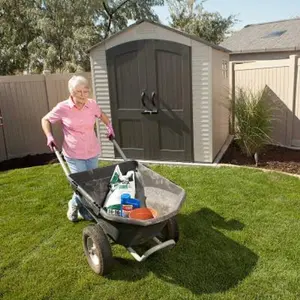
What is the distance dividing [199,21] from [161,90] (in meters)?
20.2

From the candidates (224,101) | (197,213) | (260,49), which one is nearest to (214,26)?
(260,49)

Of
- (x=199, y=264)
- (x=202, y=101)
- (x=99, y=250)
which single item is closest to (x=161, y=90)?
(x=202, y=101)

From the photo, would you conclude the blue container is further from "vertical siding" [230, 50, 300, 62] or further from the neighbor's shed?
"vertical siding" [230, 50, 300, 62]

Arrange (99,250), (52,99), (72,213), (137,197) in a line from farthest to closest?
(52,99)
(72,213)
(137,197)
(99,250)

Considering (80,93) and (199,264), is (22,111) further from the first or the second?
(199,264)

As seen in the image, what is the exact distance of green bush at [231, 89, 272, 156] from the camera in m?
5.67

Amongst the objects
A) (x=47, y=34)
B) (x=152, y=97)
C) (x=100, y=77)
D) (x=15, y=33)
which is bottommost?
(x=152, y=97)

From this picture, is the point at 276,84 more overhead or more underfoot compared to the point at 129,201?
more overhead

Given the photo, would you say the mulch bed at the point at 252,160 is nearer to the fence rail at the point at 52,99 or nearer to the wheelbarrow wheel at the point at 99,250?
the fence rail at the point at 52,99

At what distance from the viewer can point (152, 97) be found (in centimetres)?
556

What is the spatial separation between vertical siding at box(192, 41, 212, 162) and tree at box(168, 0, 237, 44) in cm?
1926

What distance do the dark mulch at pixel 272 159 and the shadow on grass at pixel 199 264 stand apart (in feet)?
7.97

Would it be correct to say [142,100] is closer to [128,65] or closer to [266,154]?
[128,65]

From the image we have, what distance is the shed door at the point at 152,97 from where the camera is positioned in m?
5.39
